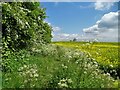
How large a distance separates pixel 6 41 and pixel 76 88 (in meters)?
5.67

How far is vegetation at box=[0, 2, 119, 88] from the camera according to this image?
9.73 metres

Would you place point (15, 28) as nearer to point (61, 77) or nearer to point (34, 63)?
point (34, 63)

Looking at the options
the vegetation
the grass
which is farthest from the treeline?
the grass

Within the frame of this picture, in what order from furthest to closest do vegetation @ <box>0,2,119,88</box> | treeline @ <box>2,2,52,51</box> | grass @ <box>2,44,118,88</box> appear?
treeline @ <box>2,2,52,51</box>, vegetation @ <box>0,2,119,88</box>, grass @ <box>2,44,118,88</box>

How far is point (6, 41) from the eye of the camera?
47.8 feet

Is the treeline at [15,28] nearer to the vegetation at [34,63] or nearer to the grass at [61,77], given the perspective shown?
the vegetation at [34,63]

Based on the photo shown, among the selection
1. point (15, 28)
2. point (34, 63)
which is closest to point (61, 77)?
point (34, 63)

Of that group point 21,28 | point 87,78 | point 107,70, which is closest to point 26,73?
point 87,78

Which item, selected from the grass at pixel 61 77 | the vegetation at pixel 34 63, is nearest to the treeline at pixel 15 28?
the vegetation at pixel 34 63

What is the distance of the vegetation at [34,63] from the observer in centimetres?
973

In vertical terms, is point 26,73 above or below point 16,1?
below

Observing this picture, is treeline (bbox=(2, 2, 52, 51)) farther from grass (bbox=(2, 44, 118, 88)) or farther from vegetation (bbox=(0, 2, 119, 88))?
grass (bbox=(2, 44, 118, 88))

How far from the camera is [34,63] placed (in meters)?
15.3

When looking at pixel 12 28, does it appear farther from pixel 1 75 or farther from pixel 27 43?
pixel 1 75
